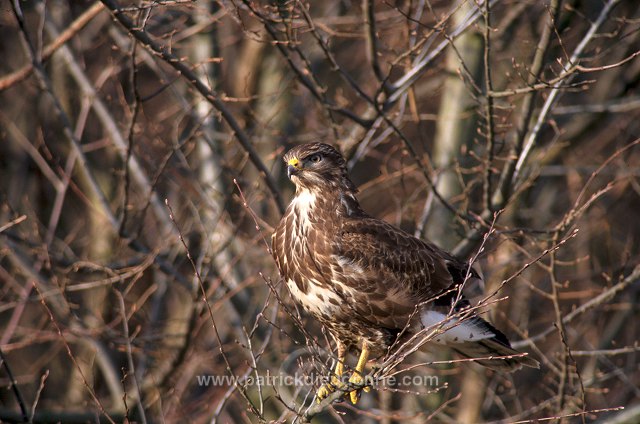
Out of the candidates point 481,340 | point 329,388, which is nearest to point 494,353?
point 481,340

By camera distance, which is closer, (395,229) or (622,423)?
(395,229)

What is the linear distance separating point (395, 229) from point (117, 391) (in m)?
3.55

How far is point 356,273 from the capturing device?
16.7 ft

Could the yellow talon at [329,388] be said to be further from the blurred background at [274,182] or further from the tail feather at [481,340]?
the tail feather at [481,340]

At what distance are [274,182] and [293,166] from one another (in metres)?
0.81

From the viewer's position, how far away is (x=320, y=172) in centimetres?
552

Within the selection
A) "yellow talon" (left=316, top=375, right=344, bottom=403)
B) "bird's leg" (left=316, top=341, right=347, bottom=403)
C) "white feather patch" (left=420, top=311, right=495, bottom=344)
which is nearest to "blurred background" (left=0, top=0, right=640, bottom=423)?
"yellow talon" (left=316, top=375, right=344, bottom=403)

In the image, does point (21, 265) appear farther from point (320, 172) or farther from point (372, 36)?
point (372, 36)

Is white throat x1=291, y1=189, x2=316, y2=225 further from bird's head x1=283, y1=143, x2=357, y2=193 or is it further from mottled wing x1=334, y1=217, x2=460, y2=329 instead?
mottled wing x1=334, y1=217, x2=460, y2=329

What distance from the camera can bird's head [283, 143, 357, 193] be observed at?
5.46m

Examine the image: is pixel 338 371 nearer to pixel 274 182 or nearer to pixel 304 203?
pixel 304 203

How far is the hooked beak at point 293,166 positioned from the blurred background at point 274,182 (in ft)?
1.57

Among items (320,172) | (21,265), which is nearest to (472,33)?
(320,172)

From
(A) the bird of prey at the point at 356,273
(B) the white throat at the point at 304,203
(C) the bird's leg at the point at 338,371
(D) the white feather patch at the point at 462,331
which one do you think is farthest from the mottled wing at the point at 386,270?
(C) the bird's leg at the point at 338,371
